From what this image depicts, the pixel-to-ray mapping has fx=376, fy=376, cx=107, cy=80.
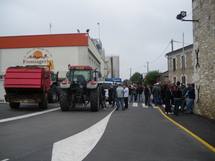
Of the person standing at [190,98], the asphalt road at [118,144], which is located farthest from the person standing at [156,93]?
the asphalt road at [118,144]

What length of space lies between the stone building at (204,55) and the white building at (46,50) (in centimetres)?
2664

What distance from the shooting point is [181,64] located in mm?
60656

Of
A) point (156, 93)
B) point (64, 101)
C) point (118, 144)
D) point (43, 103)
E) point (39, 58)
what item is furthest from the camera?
point (39, 58)

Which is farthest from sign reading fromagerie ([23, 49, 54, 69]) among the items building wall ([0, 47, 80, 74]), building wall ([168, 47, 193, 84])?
building wall ([168, 47, 193, 84])

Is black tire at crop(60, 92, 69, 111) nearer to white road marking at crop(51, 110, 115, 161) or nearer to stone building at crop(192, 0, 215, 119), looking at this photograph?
stone building at crop(192, 0, 215, 119)

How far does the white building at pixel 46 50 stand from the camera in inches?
1778

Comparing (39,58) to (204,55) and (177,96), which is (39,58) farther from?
(204,55)

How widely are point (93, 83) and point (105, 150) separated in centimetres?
1346

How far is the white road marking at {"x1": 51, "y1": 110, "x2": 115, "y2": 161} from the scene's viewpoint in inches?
304

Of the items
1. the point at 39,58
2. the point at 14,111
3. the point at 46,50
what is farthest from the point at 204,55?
the point at 39,58

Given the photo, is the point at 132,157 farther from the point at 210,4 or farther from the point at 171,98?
the point at 171,98

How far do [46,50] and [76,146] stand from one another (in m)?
37.7

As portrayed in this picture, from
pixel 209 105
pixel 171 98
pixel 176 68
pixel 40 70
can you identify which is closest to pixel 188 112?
pixel 171 98

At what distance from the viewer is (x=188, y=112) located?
66.3 ft
